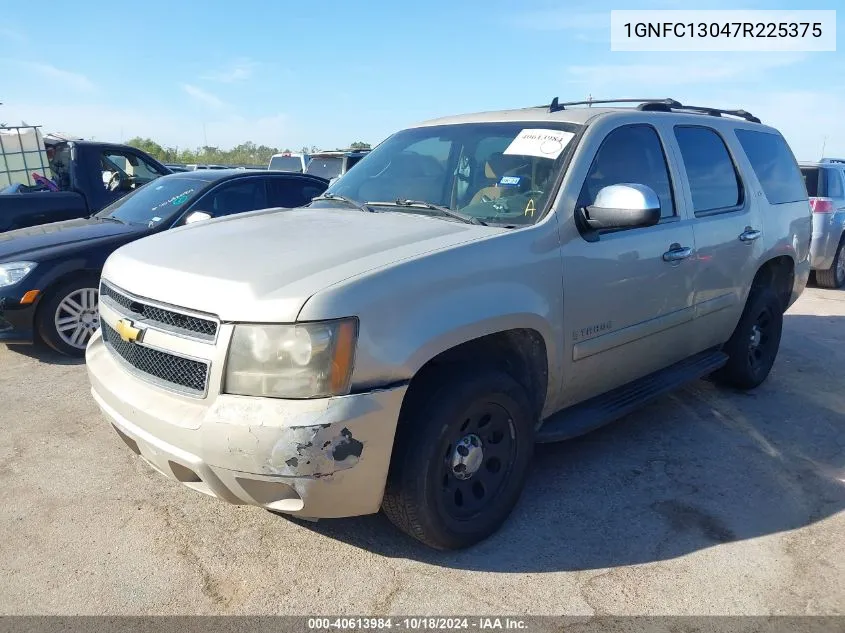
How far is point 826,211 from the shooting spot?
9008 millimetres

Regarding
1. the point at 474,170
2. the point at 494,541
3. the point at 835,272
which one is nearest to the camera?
the point at 494,541

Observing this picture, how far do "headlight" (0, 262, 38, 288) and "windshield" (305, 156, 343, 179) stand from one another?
9.17 m

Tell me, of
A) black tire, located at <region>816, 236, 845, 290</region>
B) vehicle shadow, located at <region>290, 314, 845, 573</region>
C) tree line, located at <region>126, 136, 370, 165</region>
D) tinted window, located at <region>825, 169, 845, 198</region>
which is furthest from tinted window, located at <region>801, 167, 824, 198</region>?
tree line, located at <region>126, 136, 370, 165</region>

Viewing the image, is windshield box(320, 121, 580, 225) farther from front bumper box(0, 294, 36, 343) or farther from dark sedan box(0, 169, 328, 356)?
front bumper box(0, 294, 36, 343)

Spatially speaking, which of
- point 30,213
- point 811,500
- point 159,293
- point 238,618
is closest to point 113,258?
point 159,293

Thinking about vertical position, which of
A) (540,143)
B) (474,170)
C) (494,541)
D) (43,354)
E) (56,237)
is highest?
(540,143)

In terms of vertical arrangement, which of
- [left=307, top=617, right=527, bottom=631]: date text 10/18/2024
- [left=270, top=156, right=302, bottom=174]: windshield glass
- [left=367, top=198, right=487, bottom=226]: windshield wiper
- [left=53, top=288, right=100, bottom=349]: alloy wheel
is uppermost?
[left=270, top=156, right=302, bottom=174]: windshield glass

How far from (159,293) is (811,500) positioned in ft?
10.8

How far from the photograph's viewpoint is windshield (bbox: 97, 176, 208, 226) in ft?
20.2

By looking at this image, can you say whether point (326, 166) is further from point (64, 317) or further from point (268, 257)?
point (268, 257)

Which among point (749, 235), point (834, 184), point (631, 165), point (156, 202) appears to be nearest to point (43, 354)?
point (156, 202)

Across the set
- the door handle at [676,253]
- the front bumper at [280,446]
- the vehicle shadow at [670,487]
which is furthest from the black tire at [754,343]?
the front bumper at [280,446]

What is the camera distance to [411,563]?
2842 mm

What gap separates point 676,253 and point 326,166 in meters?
11.7
